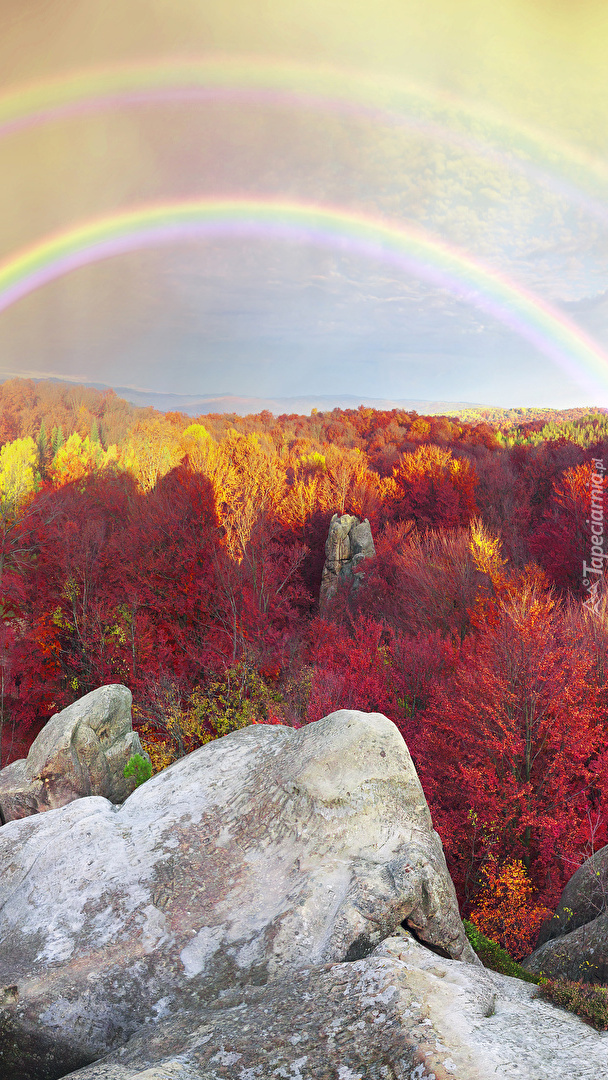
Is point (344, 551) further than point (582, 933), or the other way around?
point (344, 551)

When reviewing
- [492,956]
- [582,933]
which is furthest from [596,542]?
[582,933]

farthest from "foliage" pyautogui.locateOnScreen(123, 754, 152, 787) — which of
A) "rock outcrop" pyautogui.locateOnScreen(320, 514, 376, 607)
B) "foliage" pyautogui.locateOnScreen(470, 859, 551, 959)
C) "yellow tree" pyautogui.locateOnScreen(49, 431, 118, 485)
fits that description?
"yellow tree" pyautogui.locateOnScreen(49, 431, 118, 485)

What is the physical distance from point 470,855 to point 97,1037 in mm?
13338

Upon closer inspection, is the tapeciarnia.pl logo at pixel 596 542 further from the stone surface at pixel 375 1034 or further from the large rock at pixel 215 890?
the stone surface at pixel 375 1034

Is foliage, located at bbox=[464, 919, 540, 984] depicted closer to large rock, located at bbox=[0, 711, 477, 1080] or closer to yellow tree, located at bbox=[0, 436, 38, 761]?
large rock, located at bbox=[0, 711, 477, 1080]

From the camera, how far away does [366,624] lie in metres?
31.1

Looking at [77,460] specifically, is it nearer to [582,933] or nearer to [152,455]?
[152,455]

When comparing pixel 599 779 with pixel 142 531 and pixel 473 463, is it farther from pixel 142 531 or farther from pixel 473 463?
pixel 473 463

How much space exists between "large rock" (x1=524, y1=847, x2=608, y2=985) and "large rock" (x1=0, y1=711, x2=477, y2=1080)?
1797 millimetres

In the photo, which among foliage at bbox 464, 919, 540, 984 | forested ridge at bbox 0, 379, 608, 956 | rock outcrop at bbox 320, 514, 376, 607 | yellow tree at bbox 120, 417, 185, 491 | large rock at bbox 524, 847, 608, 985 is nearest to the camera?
large rock at bbox 524, 847, 608, 985

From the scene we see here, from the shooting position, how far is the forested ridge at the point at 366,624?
57.7ft

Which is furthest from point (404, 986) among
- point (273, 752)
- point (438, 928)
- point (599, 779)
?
point (599, 779)

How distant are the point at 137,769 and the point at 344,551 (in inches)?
1055

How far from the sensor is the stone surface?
4.98m
